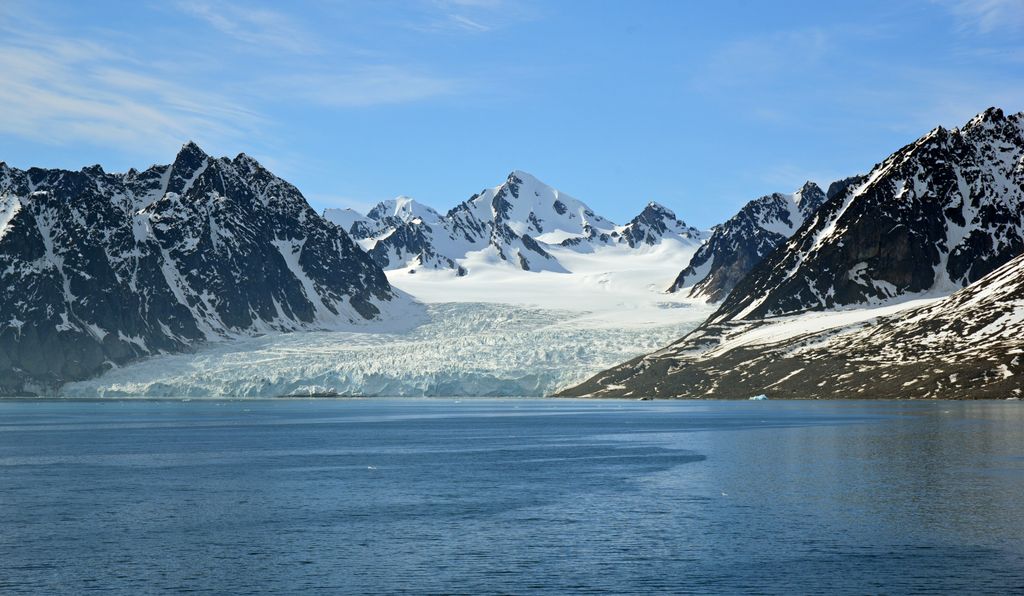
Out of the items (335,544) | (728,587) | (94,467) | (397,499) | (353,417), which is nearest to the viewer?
(728,587)

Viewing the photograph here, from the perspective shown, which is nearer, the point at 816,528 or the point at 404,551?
the point at 404,551

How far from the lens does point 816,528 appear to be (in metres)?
60.3

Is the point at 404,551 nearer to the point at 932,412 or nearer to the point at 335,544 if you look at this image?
the point at 335,544

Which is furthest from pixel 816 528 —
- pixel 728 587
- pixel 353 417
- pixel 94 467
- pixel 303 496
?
pixel 353 417

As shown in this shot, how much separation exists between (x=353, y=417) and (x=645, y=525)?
138 metres

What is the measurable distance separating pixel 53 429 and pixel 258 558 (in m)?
113

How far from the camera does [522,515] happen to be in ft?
219

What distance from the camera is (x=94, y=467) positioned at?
96.3 m

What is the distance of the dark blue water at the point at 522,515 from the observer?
1928 inches

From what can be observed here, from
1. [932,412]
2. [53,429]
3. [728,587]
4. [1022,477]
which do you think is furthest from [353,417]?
[728,587]

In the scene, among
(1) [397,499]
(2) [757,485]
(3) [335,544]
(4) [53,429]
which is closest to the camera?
(3) [335,544]

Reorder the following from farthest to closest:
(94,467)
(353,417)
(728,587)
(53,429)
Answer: (353,417), (53,429), (94,467), (728,587)

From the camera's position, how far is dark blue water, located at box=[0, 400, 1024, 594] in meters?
49.0

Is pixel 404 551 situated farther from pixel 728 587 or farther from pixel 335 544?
pixel 728 587
